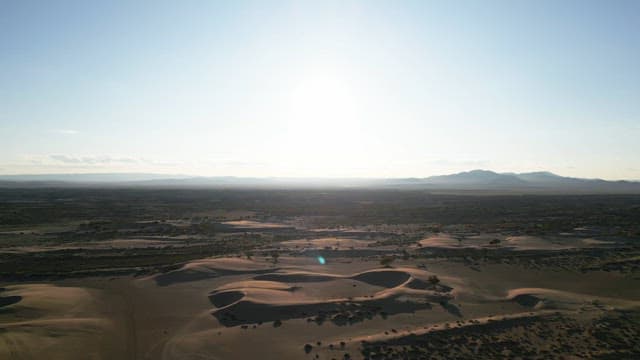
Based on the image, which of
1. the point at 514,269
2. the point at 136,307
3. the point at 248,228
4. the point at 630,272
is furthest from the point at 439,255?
the point at 248,228

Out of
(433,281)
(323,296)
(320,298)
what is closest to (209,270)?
(323,296)

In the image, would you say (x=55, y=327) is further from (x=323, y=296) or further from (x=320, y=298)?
(x=323, y=296)

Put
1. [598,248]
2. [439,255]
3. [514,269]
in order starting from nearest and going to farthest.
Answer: [514,269] < [439,255] < [598,248]

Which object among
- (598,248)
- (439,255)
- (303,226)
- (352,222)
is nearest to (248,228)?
(303,226)

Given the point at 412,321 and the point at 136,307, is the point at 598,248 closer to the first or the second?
the point at 412,321

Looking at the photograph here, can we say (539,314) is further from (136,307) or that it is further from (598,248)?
(598,248)

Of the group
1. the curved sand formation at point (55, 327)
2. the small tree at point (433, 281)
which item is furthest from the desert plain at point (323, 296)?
the small tree at point (433, 281)

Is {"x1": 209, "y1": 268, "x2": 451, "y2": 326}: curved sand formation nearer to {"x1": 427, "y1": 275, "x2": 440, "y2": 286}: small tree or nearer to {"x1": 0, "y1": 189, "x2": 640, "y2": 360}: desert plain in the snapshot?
{"x1": 0, "y1": 189, "x2": 640, "y2": 360}: desert plain

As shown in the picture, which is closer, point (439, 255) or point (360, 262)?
point (360, 262)

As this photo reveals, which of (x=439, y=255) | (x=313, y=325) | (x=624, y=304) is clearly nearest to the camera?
(x=313, y=325)
